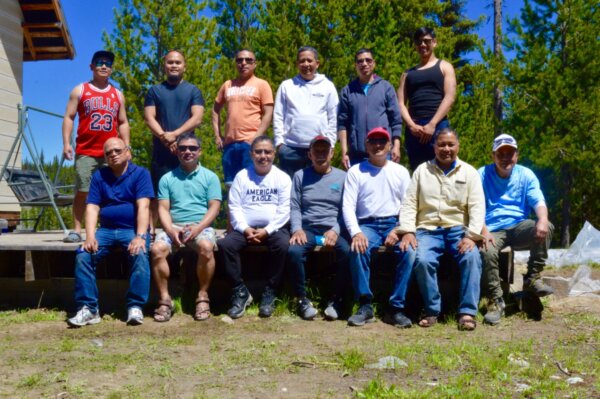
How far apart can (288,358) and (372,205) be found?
196cm

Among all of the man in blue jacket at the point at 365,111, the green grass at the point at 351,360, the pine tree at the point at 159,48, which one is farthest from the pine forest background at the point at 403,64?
the green grass at the point at 351,360

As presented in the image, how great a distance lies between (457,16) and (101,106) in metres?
23.0

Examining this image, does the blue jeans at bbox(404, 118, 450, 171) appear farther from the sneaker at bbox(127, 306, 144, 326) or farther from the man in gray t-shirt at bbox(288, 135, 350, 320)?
the sneaker at bbox(127, 306, 144, 326)

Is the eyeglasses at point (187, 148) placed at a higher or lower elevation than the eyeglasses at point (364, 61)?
lower

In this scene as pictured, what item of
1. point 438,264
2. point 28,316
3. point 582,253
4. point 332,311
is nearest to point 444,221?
point 438,264

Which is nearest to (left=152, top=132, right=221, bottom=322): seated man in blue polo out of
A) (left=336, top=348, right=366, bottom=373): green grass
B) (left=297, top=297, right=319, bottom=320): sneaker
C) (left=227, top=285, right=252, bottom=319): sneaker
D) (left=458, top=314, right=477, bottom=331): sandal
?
(left=227, top=285, right=252, bottom=319): sneaker

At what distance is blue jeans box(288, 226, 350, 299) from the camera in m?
5.76

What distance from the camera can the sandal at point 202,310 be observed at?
5.87 m

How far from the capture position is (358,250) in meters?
5.59

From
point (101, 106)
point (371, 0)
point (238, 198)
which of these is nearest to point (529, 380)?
point (238, 198)

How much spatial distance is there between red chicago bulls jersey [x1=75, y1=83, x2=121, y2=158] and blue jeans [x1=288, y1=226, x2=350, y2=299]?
239 centimetres

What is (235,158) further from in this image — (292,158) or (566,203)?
(566,203)

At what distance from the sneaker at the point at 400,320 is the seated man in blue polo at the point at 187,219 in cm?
179

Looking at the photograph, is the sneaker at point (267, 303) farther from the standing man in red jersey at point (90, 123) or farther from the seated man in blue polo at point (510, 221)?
the standing man in red jersey at point (90, 123)
